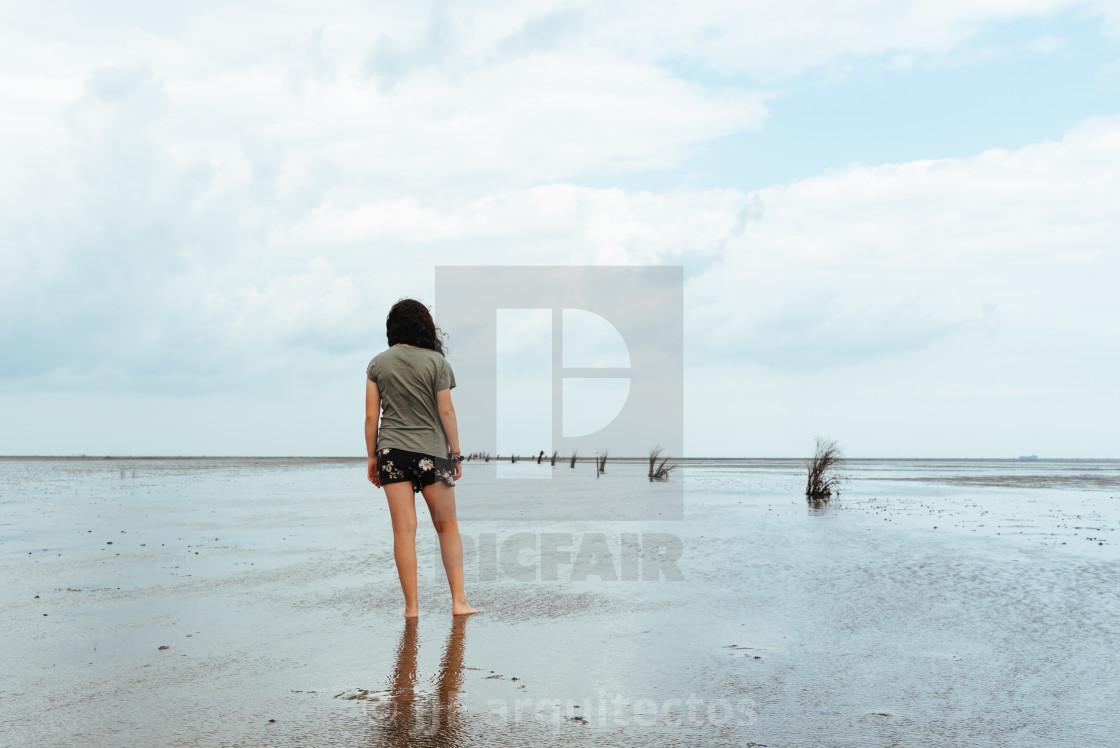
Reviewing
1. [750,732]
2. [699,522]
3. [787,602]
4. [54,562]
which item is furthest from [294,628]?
[699,522]

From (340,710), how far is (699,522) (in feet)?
34.3

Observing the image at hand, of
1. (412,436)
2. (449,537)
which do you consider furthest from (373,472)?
(449,537)

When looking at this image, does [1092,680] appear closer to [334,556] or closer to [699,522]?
[334,556]

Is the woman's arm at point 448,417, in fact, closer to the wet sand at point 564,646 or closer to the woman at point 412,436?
the woman at point 412,436

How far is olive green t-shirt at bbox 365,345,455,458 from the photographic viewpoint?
5578 millimetres

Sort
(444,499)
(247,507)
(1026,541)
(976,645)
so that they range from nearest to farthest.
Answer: (976,645), (444,499), (1026,541), (247,507)

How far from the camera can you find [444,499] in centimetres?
577

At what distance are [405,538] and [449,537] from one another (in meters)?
0.33

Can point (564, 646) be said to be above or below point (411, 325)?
below

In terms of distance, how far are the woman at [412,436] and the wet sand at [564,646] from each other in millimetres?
473

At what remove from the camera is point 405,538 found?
18.2ft

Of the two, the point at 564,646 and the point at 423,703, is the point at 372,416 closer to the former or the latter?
the point at 564,646

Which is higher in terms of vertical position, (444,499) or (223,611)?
(444,499)

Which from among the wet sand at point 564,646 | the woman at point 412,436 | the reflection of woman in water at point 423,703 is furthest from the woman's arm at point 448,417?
the reflection of woman in water at point 423,703
